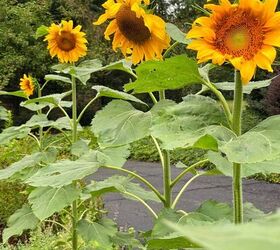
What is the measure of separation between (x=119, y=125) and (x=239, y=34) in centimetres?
46

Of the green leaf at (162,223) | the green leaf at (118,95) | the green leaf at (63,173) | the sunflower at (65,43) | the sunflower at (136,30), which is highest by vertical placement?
the sunflower at (65,43)

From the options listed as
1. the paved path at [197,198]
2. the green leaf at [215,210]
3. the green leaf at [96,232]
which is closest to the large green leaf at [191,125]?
the green leaf at [215,210]

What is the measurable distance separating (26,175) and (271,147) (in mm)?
1800

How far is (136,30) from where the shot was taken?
1.54 metres

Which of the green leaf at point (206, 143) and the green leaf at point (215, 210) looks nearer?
the green leaf at point (206, 143)

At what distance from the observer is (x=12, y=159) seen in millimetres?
6680

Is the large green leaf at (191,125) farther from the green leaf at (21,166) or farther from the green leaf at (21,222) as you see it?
the green leaf at (21,222)

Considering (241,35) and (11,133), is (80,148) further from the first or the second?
(241,35)

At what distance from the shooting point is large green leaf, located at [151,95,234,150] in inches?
39.4

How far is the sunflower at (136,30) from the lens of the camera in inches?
58.6

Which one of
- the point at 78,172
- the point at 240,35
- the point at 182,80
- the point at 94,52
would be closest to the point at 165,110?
the point at 182,80

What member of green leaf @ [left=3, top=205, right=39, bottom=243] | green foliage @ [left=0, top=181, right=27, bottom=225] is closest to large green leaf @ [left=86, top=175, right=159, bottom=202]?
green leaf @ [left=3, top=205, right=39, bottom=243]

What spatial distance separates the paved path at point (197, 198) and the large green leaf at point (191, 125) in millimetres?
4771

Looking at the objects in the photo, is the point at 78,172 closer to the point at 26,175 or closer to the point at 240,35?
the point at 240,35
